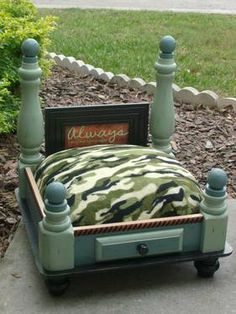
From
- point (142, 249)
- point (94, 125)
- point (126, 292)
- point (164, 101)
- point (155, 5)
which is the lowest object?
point (155, 5)

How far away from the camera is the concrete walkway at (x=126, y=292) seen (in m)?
3.29

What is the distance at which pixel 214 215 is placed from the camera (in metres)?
3.38

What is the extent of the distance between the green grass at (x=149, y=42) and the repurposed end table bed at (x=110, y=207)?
3181 millimetres

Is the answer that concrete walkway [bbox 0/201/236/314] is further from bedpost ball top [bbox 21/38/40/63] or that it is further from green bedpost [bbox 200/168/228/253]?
bedpost ball top [bbox 21/38/40/63]

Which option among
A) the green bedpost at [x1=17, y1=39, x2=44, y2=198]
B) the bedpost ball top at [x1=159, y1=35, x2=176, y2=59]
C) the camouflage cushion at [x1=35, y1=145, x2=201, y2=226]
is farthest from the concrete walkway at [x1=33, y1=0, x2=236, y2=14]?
the camouflage cushion at [x1=35, y1=145, x2=201, y2=226]

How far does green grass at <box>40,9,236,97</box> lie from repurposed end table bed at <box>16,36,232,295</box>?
318 cm

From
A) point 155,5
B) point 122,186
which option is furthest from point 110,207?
point 155,5

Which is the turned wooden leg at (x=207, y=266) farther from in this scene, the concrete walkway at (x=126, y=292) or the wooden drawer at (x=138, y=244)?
the wooden drawer at (x=138, y=244)

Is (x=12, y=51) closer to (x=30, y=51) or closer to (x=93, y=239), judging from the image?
(x=30, y=51)

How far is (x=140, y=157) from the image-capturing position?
3.67 metres

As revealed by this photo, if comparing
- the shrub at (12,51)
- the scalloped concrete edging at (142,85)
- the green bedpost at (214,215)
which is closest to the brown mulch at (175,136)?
the scalloped concrete edging at (142,85)

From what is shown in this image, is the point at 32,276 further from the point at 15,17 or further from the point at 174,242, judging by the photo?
the point at 15,17

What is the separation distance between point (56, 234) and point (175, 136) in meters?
2.62

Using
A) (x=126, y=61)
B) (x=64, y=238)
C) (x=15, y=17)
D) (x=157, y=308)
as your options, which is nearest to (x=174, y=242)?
(x=157, y=308)
